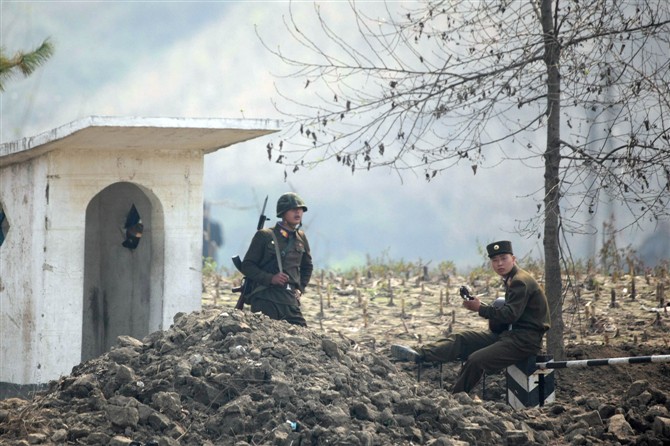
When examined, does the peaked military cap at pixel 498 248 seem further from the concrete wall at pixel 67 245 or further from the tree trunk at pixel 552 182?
the concrete wall at pixel 67 245

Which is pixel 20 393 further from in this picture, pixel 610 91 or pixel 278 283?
pixel 610 91

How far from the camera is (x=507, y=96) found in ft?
36.7

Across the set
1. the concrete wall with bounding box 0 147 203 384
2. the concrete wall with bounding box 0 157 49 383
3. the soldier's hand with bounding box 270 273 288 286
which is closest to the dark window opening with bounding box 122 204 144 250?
the concrete wall with bounding box 0 147 203 384

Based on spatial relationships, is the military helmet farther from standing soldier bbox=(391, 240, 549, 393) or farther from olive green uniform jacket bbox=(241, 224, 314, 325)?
standing soldier bbox=(391, 240, 549, 393)

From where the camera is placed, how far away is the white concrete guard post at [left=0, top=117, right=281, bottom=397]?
Answer: 35.8ft

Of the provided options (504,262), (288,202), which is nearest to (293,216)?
(288,202)

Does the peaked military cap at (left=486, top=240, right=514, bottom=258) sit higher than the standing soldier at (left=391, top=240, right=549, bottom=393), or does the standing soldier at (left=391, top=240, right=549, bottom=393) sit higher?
the peaked military cap at (left=486, top=240, right=514, bottom=258)

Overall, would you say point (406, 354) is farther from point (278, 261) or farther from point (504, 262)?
point (278, 261)

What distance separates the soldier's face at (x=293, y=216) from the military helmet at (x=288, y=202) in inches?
1.3

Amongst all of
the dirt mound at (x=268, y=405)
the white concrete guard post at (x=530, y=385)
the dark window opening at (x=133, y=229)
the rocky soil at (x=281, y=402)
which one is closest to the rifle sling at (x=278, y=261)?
the rocky soil at (x=281, y=402)

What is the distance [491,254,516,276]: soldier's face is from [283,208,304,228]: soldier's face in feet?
6.88

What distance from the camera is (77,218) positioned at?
443 inches

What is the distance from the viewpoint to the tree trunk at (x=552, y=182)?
11.0m

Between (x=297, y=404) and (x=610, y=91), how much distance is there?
4.98 meters
